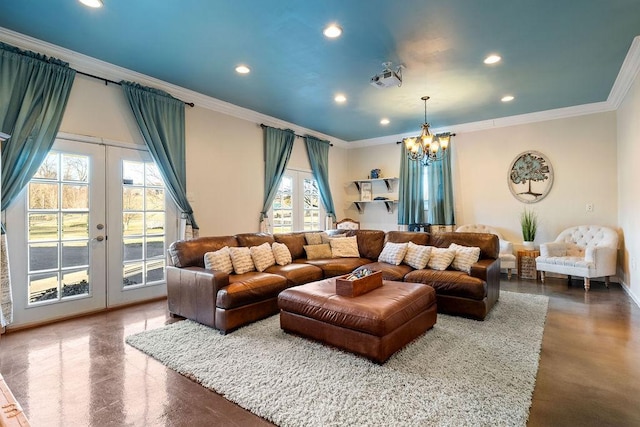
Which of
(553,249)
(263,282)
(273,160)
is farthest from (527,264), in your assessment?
(273,160)

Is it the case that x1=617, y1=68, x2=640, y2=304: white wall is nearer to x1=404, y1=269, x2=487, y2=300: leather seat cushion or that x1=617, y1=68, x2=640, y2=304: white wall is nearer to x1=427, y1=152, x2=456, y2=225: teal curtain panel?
x1=404, y1=269, x2=487, y2=300: leather seat cushion

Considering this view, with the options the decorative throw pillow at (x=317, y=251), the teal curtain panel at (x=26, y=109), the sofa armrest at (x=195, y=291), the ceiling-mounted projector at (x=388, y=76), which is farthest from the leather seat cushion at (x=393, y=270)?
the teal curtain panel at (x=26, y=109)

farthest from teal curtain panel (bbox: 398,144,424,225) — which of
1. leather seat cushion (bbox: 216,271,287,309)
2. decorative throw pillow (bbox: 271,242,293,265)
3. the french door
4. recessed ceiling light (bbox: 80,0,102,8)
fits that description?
recessed ceiling light (bbox: 80,0,102,8)

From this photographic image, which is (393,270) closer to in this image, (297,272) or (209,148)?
(297,272)

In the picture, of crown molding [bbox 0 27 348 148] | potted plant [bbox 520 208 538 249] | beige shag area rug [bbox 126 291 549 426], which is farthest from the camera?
potted plant [bbox 520 208 538 249]

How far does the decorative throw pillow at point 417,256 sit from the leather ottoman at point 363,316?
3.39 ft

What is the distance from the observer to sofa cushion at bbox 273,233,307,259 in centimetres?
489

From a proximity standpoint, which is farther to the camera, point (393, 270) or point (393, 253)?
point (393, 253)

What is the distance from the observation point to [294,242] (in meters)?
5.00

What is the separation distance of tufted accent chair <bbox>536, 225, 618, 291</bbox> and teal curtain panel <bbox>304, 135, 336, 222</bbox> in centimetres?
409

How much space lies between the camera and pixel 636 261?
4086 mm

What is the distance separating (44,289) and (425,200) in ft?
20.8

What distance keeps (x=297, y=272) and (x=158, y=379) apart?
2.00m

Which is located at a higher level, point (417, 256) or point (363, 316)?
point (417, 256)
